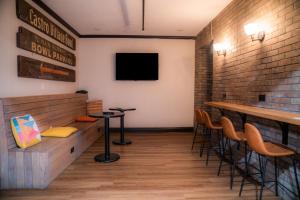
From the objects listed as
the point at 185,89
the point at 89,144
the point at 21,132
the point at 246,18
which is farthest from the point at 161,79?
the point at 21,132

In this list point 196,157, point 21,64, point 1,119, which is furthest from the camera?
point 196,157

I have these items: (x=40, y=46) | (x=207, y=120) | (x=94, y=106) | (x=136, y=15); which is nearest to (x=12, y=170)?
(x=40, y=46)

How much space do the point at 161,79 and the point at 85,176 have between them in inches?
155

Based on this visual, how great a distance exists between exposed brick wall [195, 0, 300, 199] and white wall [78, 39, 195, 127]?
5.71 ft

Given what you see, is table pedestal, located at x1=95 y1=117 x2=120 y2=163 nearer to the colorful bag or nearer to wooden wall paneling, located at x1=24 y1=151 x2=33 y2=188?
the colorful bag

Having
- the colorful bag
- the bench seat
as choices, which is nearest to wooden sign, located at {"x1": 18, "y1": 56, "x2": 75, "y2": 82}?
the colorful bag

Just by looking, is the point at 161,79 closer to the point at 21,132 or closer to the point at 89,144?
the point at 89,144

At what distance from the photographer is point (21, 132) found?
2.91 meters

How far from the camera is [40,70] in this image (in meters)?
3.97

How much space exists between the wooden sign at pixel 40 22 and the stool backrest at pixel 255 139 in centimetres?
359

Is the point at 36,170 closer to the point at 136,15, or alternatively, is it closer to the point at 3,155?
the point at 3,155

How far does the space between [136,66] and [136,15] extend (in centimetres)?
187

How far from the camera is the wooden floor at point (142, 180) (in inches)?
103

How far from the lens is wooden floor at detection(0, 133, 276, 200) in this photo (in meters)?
2.62
